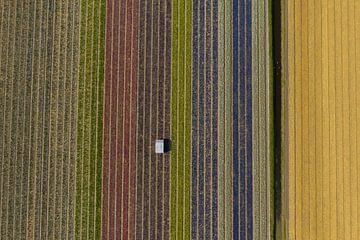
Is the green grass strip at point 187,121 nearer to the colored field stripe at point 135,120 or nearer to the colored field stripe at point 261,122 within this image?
the colored field stripe at point 135,120

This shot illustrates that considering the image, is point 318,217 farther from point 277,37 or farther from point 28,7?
point 28,7

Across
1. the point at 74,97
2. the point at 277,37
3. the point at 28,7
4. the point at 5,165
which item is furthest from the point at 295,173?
the point at 28,7

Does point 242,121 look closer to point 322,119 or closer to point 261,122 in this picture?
point 261,122

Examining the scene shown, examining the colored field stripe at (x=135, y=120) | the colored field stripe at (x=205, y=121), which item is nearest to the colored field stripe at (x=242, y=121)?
the colored field stripe at (x=205, y=121)

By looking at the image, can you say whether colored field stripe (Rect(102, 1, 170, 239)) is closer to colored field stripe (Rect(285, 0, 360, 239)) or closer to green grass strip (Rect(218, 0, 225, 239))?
green grass strip (Rect(218, 0, 225, 239))

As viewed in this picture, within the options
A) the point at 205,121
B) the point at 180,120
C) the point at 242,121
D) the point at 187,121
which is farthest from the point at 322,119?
the point at 180,120

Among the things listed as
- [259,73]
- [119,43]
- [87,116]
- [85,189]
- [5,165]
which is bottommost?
[85,189]
